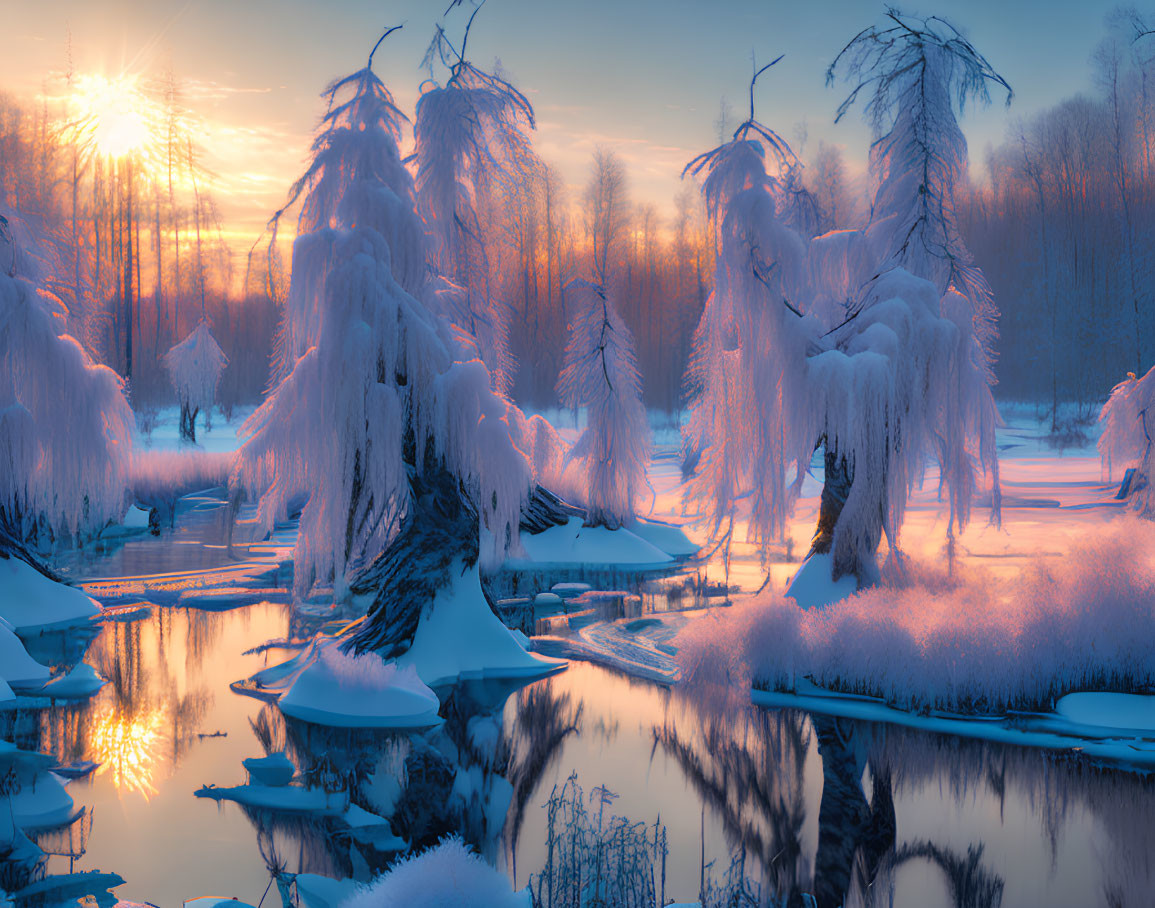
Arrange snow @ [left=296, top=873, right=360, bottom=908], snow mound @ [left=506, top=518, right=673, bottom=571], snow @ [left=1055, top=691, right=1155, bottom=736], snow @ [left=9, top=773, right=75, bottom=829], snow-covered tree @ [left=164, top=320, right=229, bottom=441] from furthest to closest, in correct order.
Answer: snow-covered tree @ [left=164, top=320, right=229, bottom=441] < snow mound @ [left=506, top=518, right=673, bottom=571] < snow @ [left=1055, top=691, right=1155, bottom=736] < snow @ [left=9, top=773, right=75, bottom=829] < snow @ [left=296, top=873, right=360, bottom=908]

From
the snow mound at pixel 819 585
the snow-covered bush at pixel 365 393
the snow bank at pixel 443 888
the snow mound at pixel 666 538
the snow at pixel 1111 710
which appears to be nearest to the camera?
the snow bank at pixel 443 888

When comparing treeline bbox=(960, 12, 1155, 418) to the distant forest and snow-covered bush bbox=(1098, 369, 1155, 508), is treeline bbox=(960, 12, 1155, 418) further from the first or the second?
snow-covered bush bbox=(1098, 369, 1155, 508)

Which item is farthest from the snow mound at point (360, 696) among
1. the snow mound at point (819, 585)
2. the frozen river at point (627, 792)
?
the snow mound at point (819, 585)

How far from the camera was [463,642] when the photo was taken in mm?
10789

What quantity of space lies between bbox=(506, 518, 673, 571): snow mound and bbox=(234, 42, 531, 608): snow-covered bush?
9.12m

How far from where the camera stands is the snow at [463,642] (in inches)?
415

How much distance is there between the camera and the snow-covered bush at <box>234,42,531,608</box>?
384 inches

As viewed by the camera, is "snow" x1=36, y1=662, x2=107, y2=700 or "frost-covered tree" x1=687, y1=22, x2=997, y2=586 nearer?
"snow" x1=36, y1=662, x2=107, y2=700

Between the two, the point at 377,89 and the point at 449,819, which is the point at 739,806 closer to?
the point at 449,819

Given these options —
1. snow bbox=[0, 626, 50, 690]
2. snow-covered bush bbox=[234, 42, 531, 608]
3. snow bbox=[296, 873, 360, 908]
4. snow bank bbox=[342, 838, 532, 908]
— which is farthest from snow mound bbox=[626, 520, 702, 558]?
snow bank bbox=[342, 838, 532, 908]

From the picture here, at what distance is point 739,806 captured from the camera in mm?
7695

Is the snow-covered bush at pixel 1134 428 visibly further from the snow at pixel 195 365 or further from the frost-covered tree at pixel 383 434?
the snow at pixel 195 365

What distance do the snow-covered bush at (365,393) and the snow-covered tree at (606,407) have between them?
360 inches

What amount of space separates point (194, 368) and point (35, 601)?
25.8 meters
